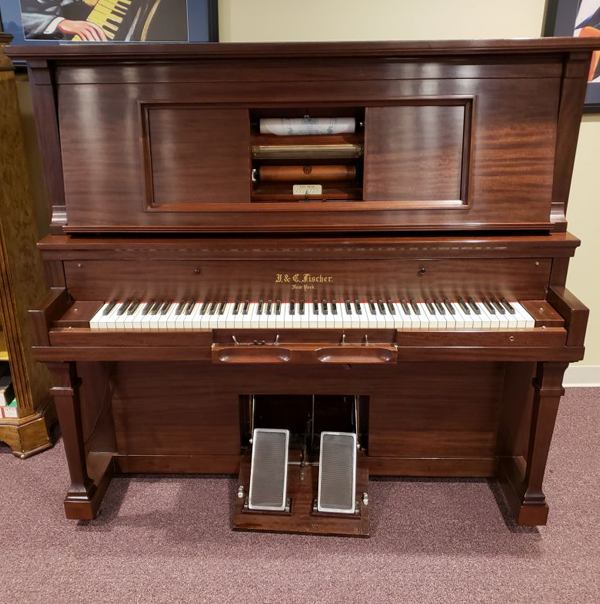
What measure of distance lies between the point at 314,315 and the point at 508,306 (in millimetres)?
611

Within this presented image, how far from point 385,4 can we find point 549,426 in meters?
1.71

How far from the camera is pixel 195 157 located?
1851mm

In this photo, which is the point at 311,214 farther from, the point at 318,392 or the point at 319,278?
the point at 318,392

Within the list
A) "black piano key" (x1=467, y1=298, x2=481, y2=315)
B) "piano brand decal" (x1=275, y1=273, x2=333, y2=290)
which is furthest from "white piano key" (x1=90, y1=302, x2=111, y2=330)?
"black piano key" (x1=467, y1=298, x2=481, y2=315)

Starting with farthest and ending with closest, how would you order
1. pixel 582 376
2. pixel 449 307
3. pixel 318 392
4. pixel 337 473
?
pixel 582 376 < pixel 318 392 < pixel 337 473 < pixel 449 307

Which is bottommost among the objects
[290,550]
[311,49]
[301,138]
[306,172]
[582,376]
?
[290,550]

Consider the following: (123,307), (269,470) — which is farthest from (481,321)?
(123,307)

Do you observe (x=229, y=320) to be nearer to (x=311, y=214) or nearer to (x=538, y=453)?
(x=311, y=214)

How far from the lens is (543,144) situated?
5.93 feet

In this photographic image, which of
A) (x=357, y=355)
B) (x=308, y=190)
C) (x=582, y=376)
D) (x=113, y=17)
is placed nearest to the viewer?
(x=357, y=355)

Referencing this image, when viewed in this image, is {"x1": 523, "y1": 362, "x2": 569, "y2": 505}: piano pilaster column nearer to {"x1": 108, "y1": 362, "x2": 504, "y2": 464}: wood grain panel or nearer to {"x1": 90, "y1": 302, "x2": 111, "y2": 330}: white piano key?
{"x1": 108, "y1": 362, "x2": 504, "y2": 464}: wood grain panel

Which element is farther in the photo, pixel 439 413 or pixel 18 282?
pixel 18 282

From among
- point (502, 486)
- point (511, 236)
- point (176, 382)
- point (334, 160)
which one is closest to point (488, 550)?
point (502, 486)

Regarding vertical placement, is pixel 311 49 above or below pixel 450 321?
above
